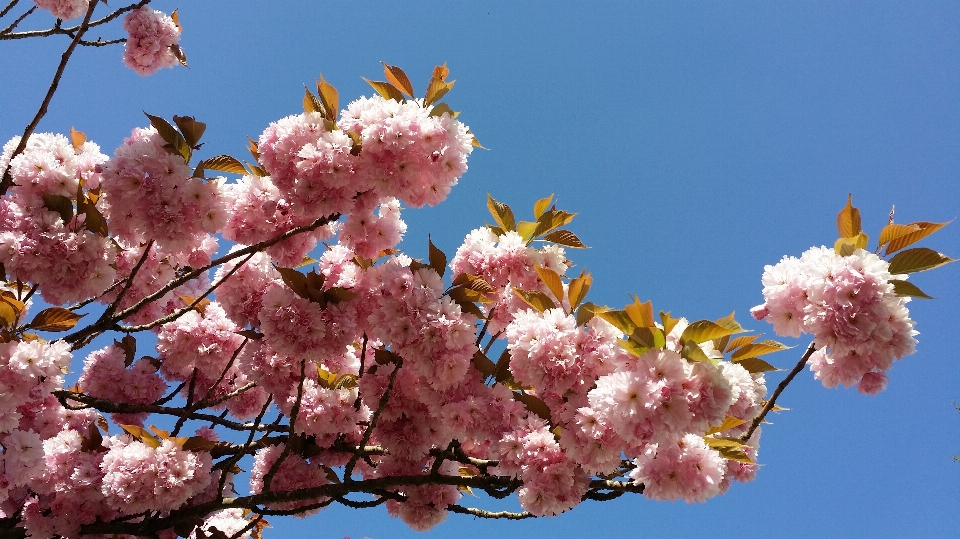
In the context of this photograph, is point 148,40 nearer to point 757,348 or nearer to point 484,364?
A: point 484,364

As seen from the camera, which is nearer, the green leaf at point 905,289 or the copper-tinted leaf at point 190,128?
the green leaf at point 905,289

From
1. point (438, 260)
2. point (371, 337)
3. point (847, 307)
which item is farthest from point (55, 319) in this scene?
point (847, 307)

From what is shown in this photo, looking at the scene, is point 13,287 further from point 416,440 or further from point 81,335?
point 416,440

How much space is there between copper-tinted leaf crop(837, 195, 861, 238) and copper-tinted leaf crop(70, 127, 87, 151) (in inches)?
148

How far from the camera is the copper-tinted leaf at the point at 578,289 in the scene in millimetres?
2680

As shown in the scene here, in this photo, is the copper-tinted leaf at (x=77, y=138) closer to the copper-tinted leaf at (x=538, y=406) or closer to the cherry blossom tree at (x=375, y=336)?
the cherry blossom tree at (x=375, y=336)

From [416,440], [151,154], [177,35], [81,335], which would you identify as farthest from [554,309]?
[177,35]

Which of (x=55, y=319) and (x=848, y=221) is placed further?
(x=55, y=319)

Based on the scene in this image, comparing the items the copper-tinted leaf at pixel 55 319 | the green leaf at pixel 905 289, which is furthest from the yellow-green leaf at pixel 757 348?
the copper-tinted leaf at pixel 55 319

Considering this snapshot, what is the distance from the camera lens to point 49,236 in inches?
108

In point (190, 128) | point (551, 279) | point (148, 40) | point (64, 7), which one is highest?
point (148, 40)

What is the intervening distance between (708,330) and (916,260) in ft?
3.03

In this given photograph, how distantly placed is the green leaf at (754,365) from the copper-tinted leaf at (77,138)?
348cm

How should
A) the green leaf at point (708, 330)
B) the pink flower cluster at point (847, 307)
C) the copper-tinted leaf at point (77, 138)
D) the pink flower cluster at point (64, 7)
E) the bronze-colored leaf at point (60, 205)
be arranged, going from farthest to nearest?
the pink flower cluster at point (64, 7) < the copper-tinted leaf at point (77, 138) < the bronze-colored leaf at point (60, 205) < the pink flower cluster at point (847, 307) < the green leaf at point (708, 330)
